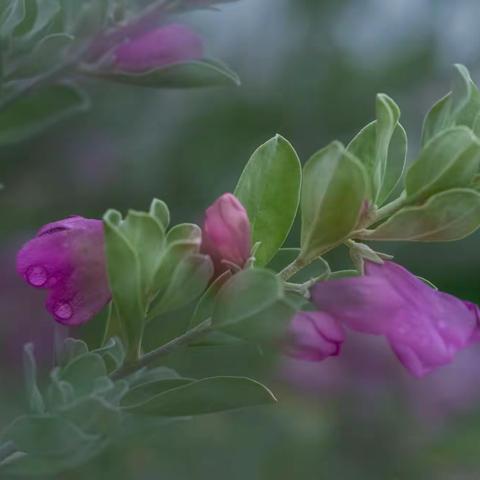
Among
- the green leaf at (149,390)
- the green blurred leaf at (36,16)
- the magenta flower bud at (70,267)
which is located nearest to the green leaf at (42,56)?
the green blurred leaf at (36,16)

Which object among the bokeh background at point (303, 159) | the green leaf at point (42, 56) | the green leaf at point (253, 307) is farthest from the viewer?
the bokeh background at point (303, 159)

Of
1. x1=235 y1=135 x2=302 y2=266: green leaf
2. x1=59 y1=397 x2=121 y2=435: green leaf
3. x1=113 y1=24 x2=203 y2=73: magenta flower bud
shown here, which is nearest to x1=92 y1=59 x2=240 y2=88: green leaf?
x1=113 y1=24 x2=203 y2=73: magenta flower bud

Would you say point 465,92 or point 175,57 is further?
point 175,57

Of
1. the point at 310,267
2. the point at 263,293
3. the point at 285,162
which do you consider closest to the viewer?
the point at 263,293

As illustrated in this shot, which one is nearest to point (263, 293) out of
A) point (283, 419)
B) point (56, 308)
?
point (56, 308)

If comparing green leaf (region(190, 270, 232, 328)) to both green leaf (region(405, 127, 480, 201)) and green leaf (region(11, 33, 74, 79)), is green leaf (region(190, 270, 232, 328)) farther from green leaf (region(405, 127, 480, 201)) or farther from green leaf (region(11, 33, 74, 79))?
green leaf (region(11, 33, 74, 79))

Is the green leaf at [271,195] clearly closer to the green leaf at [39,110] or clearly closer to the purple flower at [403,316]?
the purple flower at [403,316]

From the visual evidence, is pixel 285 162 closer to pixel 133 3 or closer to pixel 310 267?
pixel 310 267
